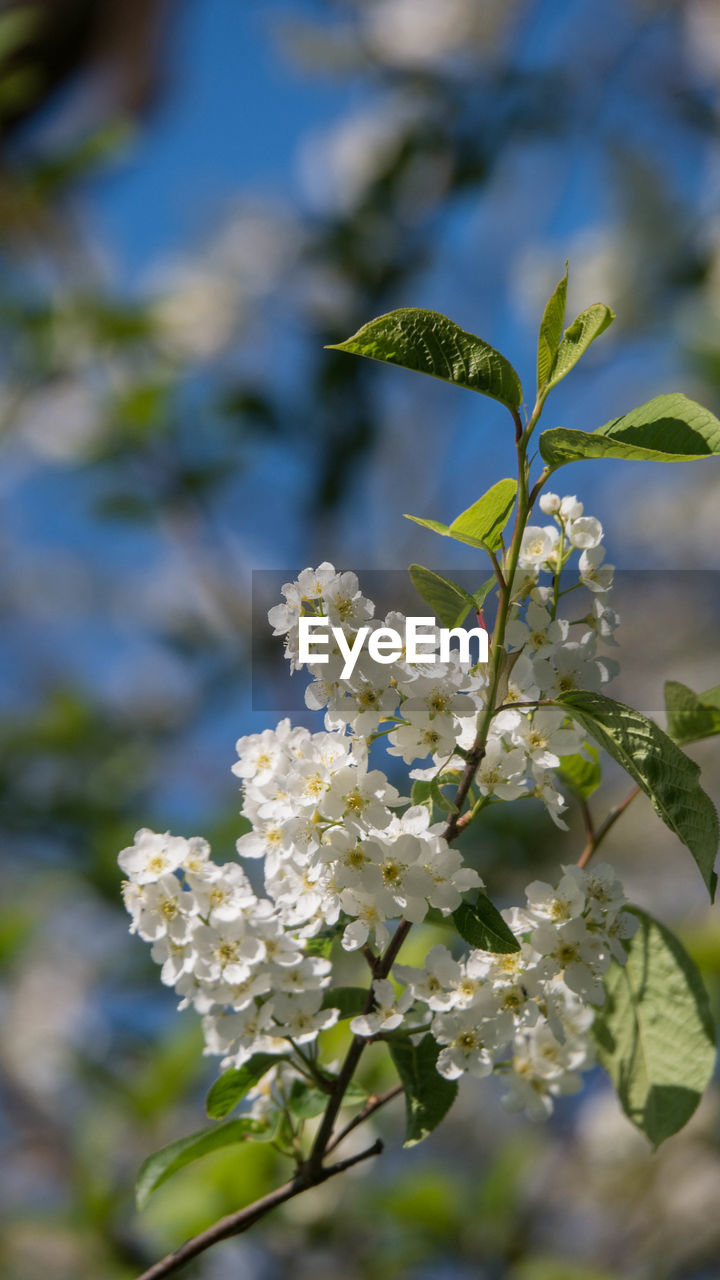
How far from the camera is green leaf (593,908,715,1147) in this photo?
45cm

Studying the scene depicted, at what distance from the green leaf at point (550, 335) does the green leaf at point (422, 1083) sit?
0.84ft

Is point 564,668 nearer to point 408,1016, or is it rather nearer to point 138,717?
point 408,1016

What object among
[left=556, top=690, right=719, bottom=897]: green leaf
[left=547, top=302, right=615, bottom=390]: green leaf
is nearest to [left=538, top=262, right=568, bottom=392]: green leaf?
[left=547, top=302, right=615, bottom=390]: green leaf

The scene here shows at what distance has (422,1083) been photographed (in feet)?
1.37

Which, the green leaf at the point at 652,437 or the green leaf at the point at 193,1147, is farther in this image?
the green leaf at the point at 193,1147

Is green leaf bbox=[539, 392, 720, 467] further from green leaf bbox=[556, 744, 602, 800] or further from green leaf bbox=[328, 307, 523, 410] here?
green leaf bbox=[556, 744, 602, 800]

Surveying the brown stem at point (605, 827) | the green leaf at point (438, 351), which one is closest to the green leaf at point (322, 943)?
the brown stem at point (605, 827)

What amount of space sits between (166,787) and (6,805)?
41 centimetres

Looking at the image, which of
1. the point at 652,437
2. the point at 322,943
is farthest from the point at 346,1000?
the point at 652,437

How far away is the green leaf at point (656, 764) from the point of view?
36 centimetres

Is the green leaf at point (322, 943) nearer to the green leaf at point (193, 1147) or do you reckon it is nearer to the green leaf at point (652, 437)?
the green leaf at point (193, 1147)

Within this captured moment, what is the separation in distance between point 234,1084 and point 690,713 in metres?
0.25

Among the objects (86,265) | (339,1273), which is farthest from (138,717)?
(339,1273)

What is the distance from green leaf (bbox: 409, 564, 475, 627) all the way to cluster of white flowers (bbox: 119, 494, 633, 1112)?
0.02 meters
